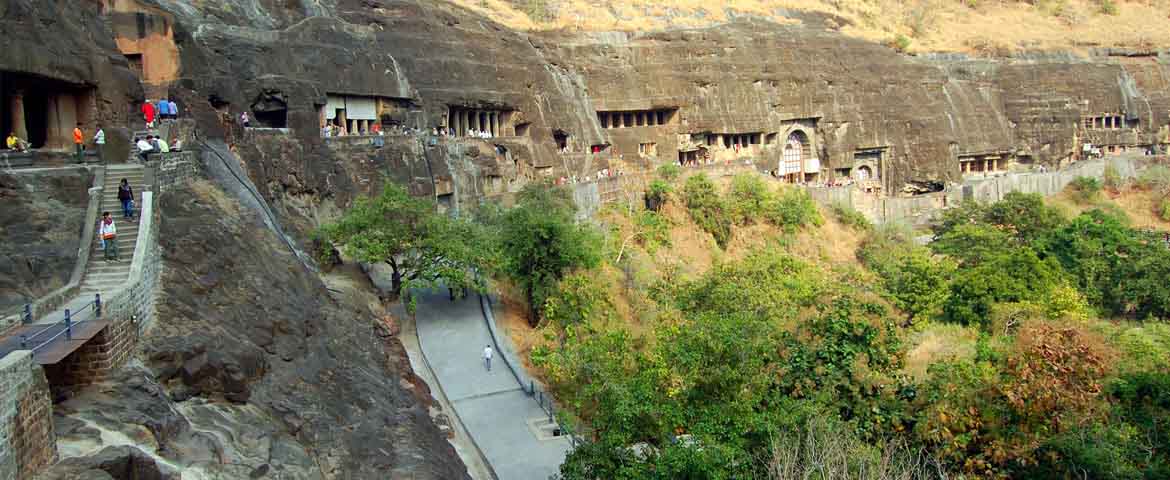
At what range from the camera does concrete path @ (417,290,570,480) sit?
59.5 ft

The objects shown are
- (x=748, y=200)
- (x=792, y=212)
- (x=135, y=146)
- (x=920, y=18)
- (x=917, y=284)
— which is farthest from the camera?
(x=920, y=18)

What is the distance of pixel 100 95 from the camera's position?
57.1ft

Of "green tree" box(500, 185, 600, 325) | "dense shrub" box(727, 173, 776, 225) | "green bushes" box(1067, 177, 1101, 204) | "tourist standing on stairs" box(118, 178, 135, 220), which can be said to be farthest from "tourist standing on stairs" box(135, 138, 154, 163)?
"green bushes" box(1067, 177, 1101, 204)

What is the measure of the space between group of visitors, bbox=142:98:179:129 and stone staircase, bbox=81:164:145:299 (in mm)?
1963

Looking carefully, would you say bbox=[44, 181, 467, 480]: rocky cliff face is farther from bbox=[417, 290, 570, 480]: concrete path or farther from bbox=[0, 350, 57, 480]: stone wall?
bbox=[417, 290, 570, 480]: concrete path

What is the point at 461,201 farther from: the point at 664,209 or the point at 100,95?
the point at 100,95

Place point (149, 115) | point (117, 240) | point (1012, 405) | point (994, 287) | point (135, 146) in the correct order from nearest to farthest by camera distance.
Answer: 1. point (117, 240)
2. point (1012, 405)
3. point (135, 146)
4. point (149, 115)
5. point (994, 287)

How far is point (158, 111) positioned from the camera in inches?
762

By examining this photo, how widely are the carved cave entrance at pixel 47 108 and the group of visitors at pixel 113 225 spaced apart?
318cm

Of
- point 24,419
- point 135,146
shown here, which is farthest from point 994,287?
point 24,419

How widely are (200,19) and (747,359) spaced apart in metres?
19.0

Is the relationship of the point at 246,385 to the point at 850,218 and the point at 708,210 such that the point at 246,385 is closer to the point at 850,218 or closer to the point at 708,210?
the point at 708,210

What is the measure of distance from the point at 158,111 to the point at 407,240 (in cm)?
679

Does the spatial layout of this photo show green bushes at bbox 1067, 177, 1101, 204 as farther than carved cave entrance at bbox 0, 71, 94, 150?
Yes
